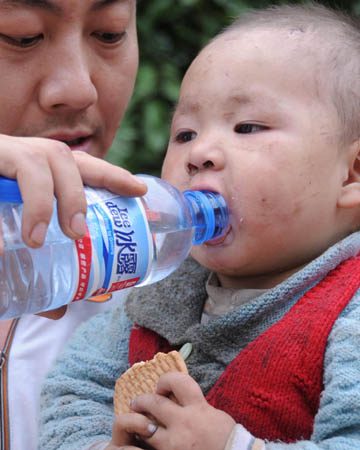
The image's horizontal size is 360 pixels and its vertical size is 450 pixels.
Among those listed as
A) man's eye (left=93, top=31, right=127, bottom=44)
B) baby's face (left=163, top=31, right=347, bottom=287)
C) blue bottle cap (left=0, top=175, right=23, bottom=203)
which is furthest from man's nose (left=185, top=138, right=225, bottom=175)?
blue bottle cap (left=0, top=175, right=23, bottom=203)

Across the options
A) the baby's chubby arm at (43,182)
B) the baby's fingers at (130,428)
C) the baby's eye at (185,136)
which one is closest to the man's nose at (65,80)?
the baby's eye at (185,136)

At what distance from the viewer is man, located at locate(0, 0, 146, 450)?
1521 millimetres

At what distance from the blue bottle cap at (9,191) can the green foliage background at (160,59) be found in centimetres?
283

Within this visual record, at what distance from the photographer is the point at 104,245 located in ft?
3.73

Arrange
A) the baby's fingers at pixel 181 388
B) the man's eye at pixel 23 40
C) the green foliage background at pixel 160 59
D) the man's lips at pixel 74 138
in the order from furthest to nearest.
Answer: the green foliage background at pixel 160 59 < the man's lips at pixel 74 138 < the man's eye at pixel 23 40 < the baby's fingers at pixel 181 388

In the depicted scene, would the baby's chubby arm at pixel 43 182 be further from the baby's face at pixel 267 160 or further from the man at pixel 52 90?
the baby's face at pixel 267 160

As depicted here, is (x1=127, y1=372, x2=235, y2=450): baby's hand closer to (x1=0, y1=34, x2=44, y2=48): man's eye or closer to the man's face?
the man's face

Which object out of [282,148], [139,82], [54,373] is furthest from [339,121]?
[139,82]

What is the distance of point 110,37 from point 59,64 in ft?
0.68

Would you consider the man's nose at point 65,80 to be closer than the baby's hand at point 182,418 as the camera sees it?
No

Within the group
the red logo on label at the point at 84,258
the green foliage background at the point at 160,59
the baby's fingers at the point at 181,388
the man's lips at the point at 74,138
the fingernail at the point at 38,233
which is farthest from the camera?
the green foliage background at the point at 160,59

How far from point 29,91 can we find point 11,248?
0.50 meters

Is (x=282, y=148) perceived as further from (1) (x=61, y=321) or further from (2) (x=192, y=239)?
(1) (x=61, y=321)

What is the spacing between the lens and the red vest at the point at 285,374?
125 centimetres
